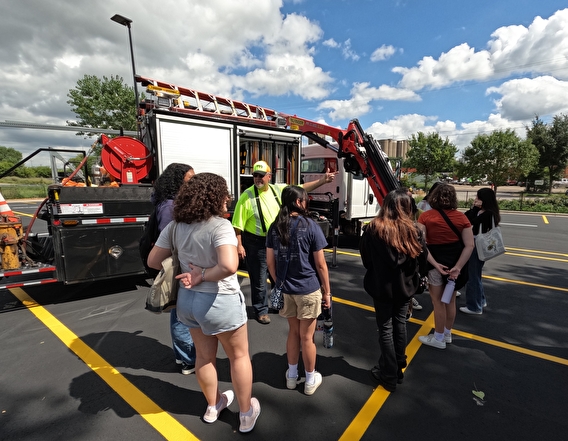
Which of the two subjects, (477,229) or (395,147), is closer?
(477,229)

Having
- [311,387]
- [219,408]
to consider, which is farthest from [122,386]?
[311,387]

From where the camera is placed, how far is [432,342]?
10.5 ft

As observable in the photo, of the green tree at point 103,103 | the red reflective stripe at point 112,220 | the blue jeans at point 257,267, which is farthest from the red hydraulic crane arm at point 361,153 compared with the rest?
the green tree at point 103,103

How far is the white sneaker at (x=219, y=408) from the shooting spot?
84.1 inches

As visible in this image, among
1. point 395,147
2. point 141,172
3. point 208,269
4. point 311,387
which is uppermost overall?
point 395,147

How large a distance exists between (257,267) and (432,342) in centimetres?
217

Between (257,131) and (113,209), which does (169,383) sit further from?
(257,131)

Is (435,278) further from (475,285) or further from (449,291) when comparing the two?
(475,285)

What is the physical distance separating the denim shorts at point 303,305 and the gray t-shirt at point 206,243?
586mm

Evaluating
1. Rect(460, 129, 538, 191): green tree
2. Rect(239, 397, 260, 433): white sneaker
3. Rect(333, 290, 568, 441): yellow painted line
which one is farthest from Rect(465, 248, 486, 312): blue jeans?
Rect(460, 129, 538, 191): green tree

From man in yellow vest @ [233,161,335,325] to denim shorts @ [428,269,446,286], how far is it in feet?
5.13

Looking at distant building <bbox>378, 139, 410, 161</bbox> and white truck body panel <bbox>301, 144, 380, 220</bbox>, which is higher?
distant building <bbox>378, 139, 410, 161</bbox>

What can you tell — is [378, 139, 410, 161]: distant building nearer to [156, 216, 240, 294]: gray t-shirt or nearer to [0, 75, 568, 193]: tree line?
[0, 75, 568, 193]: tree line

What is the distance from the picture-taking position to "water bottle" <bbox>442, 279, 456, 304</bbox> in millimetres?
2934
